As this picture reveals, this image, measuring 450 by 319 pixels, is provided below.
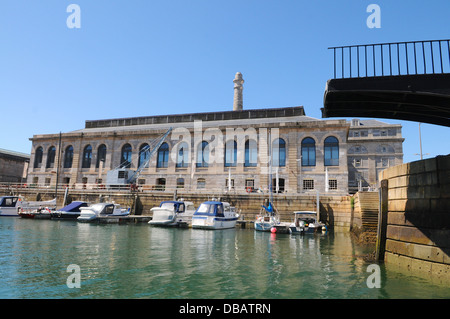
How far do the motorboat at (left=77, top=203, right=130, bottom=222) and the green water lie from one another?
54.4 feet

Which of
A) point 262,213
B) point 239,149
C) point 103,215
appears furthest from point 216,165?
point 103,215

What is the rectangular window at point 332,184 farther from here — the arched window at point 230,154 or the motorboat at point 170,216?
the motorboat at point 170,216

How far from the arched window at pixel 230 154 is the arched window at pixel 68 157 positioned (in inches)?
1150

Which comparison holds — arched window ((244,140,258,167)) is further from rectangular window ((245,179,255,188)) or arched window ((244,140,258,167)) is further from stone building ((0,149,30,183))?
stone building ((0,149,30,183))

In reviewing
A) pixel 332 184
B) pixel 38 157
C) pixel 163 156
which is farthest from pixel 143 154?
pixel 332 184

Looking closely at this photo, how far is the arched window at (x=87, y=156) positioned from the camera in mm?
52925

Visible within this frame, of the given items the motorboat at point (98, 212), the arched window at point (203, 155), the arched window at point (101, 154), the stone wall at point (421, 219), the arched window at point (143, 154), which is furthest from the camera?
the arched window at point (101, 154)

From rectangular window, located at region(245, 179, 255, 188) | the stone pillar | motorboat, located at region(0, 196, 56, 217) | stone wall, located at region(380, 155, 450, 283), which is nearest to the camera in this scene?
stone wall, located at region(380, 155, 450, 283)

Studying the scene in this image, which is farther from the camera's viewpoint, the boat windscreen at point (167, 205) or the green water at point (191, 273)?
the boat windscreen at point (167, 205)

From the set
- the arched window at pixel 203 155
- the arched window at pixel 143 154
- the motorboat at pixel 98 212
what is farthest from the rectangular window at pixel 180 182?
the motorboat at pixel 98 212

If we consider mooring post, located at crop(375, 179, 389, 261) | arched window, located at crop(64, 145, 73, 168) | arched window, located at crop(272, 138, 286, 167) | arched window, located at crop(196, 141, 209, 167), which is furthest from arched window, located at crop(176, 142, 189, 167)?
mooring post, located at crop(375, 179, 389, 261)

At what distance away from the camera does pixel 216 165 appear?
45750 millimetres

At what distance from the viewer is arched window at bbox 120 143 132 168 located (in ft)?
166
